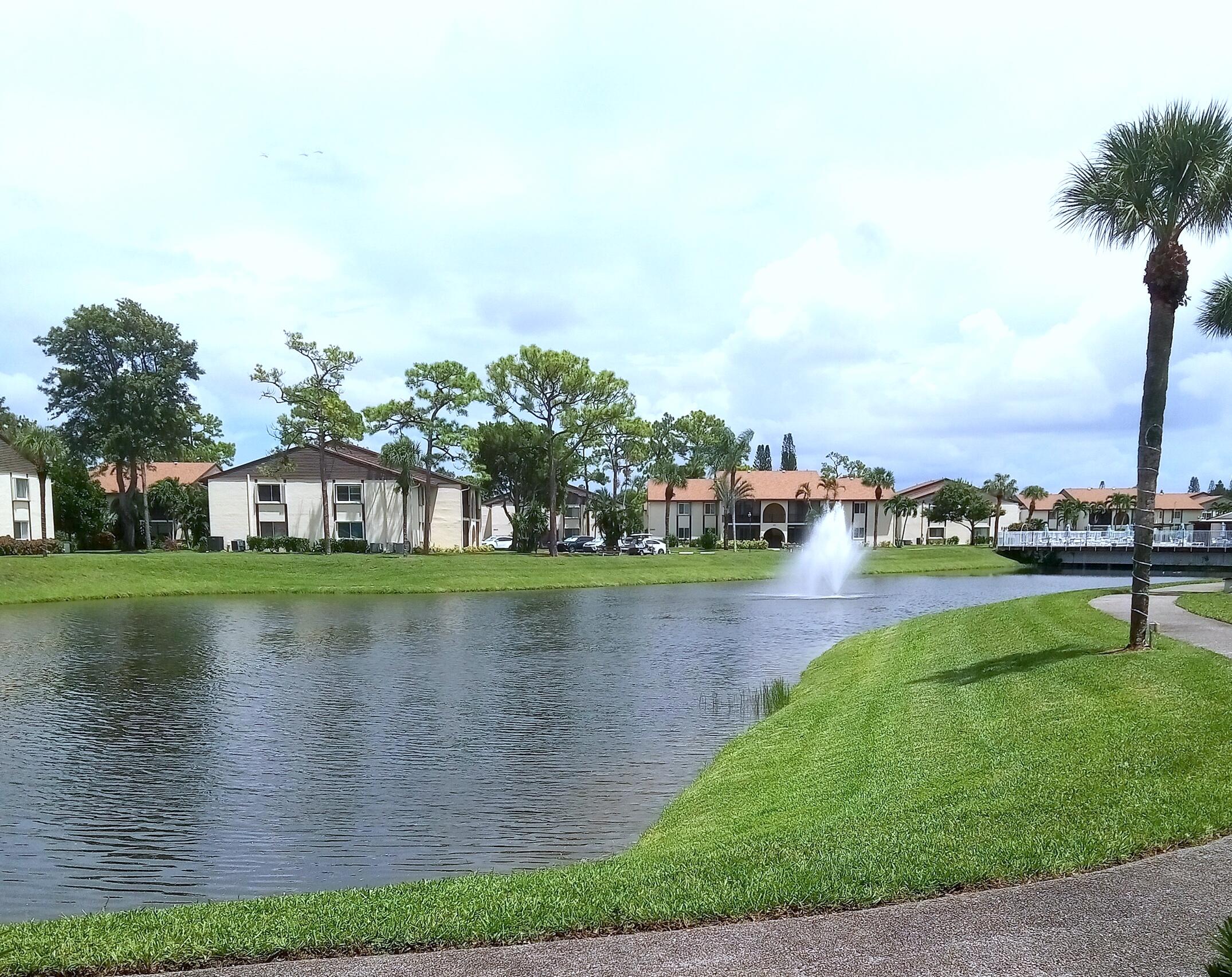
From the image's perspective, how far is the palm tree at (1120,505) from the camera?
126000mm

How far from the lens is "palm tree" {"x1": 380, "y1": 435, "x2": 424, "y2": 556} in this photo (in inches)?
3063

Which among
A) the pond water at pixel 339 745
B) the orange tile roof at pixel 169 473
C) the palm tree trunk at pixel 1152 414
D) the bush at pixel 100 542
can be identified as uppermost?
the orange tile roof at pixel 169 473

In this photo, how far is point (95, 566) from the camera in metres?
56.0

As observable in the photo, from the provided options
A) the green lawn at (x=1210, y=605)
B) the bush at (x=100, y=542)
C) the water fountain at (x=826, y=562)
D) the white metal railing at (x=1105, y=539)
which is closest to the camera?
the green lawn at (x=1210, y=605)

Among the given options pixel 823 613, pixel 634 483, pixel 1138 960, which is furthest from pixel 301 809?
pixel 634 483

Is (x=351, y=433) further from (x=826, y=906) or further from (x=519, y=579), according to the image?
(x=826, y=906)

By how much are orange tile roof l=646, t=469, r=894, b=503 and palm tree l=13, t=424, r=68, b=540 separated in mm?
63834

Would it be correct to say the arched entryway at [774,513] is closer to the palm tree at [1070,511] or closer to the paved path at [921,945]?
the palm tree at [1070,511]

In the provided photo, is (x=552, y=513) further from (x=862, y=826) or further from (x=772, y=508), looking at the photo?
(x=862, y=826)

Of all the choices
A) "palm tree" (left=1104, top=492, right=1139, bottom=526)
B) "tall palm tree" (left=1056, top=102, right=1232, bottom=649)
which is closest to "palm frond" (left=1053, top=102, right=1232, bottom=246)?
"tall palm tree" (left=1056, top=102, right=1232, bottom=649)

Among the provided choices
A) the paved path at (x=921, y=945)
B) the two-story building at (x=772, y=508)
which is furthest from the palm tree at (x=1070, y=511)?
the paved path at (x=921, y=945)

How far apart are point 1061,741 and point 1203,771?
2.31 meters

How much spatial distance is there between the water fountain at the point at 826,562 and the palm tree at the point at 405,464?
30319 mm

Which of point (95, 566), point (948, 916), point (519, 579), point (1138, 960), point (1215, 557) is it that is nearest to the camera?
point (1138, 960)
